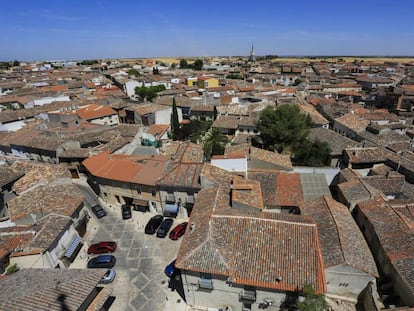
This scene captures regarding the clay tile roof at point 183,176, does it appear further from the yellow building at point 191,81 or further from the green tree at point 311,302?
the yellow building at point 191,81

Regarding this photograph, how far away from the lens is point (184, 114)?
221ft

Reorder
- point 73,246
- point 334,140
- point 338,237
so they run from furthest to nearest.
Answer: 1. point 334,140
2. point 73,246
3. point 338,237

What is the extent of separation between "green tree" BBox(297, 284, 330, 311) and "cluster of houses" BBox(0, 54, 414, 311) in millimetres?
672

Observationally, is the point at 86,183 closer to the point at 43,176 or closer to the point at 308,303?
the point at 43,176

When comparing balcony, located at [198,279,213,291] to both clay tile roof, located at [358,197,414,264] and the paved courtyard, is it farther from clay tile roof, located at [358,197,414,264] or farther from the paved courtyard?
clay tile roof, located at [358,197,414,264]

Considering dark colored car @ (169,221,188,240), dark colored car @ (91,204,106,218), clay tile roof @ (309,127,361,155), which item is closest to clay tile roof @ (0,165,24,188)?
dark colored car @ (91,204,106,218)

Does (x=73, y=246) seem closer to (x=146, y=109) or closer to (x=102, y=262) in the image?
(x=102, y=262)

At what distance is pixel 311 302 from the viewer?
52.1 feet

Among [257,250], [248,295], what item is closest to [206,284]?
[248,295]

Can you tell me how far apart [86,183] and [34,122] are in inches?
1194

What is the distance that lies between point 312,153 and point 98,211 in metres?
32.5

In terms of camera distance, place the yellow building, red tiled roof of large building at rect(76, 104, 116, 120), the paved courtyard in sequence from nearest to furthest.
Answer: the paved courtyard < red tiled roof of large building at rect(76, 104, 116, 120) < the yellow building

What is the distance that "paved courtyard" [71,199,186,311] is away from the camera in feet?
70.9

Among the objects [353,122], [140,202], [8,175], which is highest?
[353,122]
